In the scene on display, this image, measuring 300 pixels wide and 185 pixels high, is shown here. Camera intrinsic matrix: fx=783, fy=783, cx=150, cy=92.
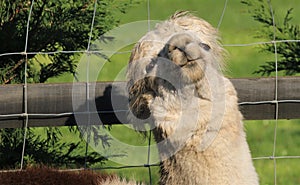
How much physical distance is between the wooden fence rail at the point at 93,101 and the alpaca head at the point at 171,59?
970 mm

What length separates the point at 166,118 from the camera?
2420 millimetres

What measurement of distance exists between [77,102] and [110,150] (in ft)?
3.00

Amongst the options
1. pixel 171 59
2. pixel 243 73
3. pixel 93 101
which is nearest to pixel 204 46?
pixel 171 59

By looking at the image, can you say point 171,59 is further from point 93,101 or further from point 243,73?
point 243,73

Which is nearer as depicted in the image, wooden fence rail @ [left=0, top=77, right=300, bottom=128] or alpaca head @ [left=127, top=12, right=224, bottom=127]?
alpaca head @ [left=127, top=12, right=224, bottom=127]

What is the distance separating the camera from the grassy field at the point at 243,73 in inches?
282

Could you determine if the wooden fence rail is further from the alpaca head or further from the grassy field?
the alpaca head

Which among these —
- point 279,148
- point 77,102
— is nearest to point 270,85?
point 77,102

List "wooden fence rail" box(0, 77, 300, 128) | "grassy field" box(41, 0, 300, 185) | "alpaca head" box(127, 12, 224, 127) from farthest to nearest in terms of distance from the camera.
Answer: "grassy field" box(41, 0, 300, 185)
"wooden fence rail" box(0, 77, 300, 128)
"alpaca head" box(127, 12, 224, 127)

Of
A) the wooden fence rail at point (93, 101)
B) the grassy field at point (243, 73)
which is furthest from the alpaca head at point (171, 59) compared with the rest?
the wooden fence rail at point (93, 101)

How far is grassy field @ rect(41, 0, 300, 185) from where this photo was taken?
7152mm

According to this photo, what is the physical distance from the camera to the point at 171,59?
2.31 m

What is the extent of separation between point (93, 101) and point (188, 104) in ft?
4.07

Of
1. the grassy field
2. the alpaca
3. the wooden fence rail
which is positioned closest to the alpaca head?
the alpaca
